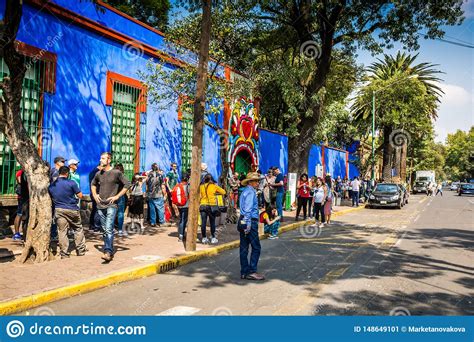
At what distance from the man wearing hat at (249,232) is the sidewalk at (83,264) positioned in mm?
1770

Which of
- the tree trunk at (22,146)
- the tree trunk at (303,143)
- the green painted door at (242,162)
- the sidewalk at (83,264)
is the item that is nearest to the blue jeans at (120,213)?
the sidewalk at (83,264)

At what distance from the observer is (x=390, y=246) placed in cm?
1036

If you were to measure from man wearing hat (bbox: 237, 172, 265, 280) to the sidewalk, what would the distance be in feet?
5.81

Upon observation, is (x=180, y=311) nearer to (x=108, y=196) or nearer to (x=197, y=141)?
(x=108, y=196)

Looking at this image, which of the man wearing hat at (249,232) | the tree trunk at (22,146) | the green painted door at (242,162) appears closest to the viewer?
the man wearing hat at (249,232)

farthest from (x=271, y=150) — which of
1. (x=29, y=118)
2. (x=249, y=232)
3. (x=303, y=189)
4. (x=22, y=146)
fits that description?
(x=22, y=146)

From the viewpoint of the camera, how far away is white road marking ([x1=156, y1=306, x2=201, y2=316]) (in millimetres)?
5141

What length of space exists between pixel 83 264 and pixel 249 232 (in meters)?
2.87

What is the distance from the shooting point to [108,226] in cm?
803

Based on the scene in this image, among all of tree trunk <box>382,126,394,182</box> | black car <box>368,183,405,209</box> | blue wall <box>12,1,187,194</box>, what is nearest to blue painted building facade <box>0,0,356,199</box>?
blue wall <box>12,1,187,194</box>

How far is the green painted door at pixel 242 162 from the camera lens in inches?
816

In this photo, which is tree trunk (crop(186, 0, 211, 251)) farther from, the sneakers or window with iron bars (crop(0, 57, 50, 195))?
window with iron bars (crop(0, 57, 50, 195))

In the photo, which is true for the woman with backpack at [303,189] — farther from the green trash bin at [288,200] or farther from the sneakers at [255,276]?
the sneakers at [255,276]
